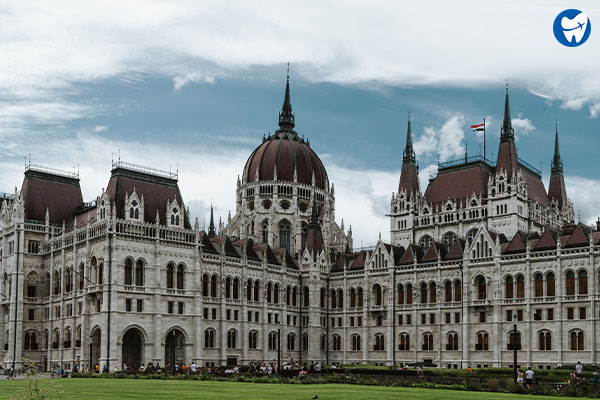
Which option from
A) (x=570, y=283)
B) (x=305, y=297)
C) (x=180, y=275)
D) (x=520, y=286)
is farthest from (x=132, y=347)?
(x=570, y=283)

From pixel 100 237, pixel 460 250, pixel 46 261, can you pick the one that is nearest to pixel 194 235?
pixel 100 237

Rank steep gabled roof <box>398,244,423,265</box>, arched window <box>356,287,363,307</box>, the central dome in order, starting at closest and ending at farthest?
steep gabled roof <box>398,244,423,265</box> → arched window <box>356,287,363,307</box> → the central dome

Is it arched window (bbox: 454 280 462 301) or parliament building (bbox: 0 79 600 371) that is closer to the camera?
parliament building (bbox: 0 79 600 371)

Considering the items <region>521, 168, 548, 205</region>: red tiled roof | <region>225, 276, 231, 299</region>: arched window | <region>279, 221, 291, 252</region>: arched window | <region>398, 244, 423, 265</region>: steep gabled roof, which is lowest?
<region>225, 276, 231, 299</region>: arched window

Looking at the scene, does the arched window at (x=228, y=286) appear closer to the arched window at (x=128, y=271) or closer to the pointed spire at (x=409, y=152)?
the arched window at (x=128, y=271)

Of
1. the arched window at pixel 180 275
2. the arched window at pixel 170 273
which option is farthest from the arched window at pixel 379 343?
the arched window at pixel 170 273

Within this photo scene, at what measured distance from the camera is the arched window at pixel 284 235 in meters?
123

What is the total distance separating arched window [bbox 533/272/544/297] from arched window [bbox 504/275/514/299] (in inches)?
108

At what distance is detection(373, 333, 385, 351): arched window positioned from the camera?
Result: 3954 inches

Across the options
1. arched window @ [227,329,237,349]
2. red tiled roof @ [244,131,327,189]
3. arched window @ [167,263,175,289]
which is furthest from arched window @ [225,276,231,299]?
red tiled roof @ [244,131,327,189]

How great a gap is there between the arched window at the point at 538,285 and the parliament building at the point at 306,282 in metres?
0.15

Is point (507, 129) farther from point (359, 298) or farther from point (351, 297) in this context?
point (351, 297)

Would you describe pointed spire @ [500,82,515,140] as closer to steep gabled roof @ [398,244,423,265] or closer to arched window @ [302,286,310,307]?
steep gabled roof @ [398,244,423,265]

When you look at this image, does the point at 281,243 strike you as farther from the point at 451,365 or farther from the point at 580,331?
the point at 580,331
